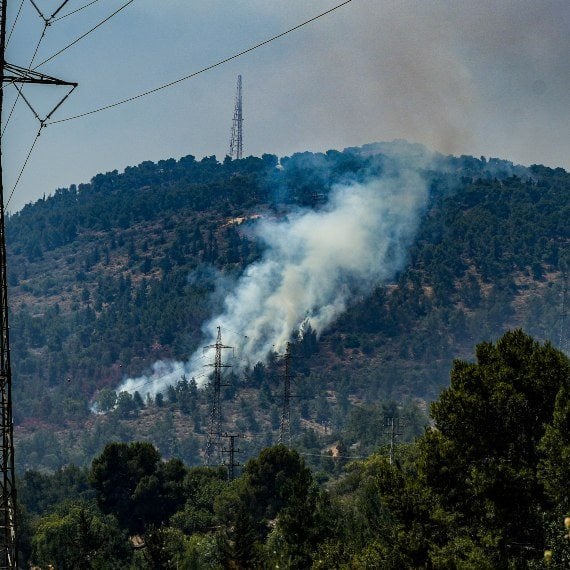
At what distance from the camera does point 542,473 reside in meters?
63.3

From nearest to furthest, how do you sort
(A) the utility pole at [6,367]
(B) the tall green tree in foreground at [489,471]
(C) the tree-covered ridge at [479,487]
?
(A) the utility pole at [6,367], (C) the tree-covered ridge at [479,487], (B) the tall green tree in foreground at [489,471]

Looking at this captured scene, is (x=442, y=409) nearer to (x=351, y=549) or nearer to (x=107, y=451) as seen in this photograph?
(x=351, y=549)

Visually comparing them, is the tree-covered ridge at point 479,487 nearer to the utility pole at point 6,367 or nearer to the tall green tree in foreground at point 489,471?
the tall green tree in foreground at point 489,471

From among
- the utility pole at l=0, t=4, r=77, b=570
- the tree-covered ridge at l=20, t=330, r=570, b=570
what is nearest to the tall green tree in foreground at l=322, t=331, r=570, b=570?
the tree-covered ridge at l=20, t=330, r=570, b=570

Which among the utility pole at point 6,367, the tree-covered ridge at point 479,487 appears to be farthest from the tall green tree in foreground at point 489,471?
the utility pole at point 6,367

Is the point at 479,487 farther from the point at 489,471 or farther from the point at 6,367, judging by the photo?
the point at 6,367

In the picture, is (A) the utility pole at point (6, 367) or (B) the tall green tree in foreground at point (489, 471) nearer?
(A) the utility pole at point (6, 367)

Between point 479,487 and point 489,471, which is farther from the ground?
point 489,471

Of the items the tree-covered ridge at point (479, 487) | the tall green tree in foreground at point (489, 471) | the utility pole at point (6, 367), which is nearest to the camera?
the utility pole at point (6, 367)

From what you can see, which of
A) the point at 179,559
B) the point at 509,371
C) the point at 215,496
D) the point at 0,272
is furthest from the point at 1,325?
the point at 215,496

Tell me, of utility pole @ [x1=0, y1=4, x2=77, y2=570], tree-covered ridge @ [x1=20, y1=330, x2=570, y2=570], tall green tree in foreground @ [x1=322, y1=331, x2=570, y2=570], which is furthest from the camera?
tall green tree in foreground @ [x1=322, y1=331, x2=570, y2=570]

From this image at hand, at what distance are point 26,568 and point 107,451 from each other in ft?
67.5

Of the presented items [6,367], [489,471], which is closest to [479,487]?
[489,471]

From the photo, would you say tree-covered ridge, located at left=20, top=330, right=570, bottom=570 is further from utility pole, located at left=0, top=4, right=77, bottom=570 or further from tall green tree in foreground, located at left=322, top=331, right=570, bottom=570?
utility pole, located at left=0, top=4, right=77, bottom=570
